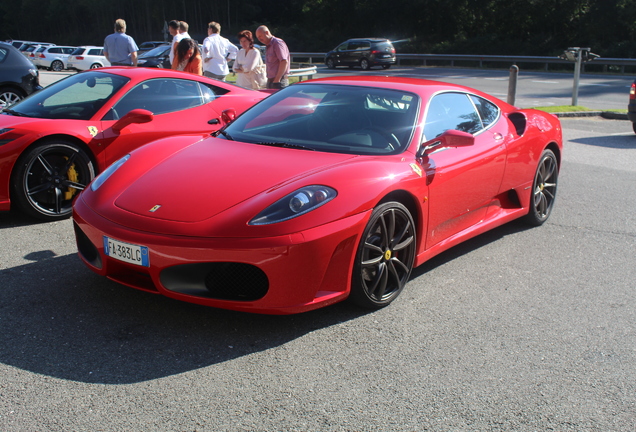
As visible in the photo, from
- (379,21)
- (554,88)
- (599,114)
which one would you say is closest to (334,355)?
(599,114)

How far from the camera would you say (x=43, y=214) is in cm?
546

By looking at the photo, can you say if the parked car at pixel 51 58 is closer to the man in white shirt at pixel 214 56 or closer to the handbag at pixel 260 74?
the man in white shirt at pixel 214 56

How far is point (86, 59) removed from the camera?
36.2m

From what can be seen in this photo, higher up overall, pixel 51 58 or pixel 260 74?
pixel 260 74

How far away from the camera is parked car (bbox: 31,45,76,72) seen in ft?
122

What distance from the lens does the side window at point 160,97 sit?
19.9 feet

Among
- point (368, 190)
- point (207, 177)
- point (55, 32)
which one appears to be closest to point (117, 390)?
point (207, 177)

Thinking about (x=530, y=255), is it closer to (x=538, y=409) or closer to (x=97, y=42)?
(x=538, y=409)

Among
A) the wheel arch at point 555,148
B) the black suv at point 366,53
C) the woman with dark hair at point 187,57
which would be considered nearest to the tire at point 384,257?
the wheel arch at point 555,148

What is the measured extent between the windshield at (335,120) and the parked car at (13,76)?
27.9ft

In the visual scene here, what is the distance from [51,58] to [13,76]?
28.0 meters

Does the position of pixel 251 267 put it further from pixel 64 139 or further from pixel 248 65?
pixel 248 65

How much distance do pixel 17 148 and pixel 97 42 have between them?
8264 cm

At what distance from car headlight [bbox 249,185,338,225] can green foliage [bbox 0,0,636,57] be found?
3100 cm
